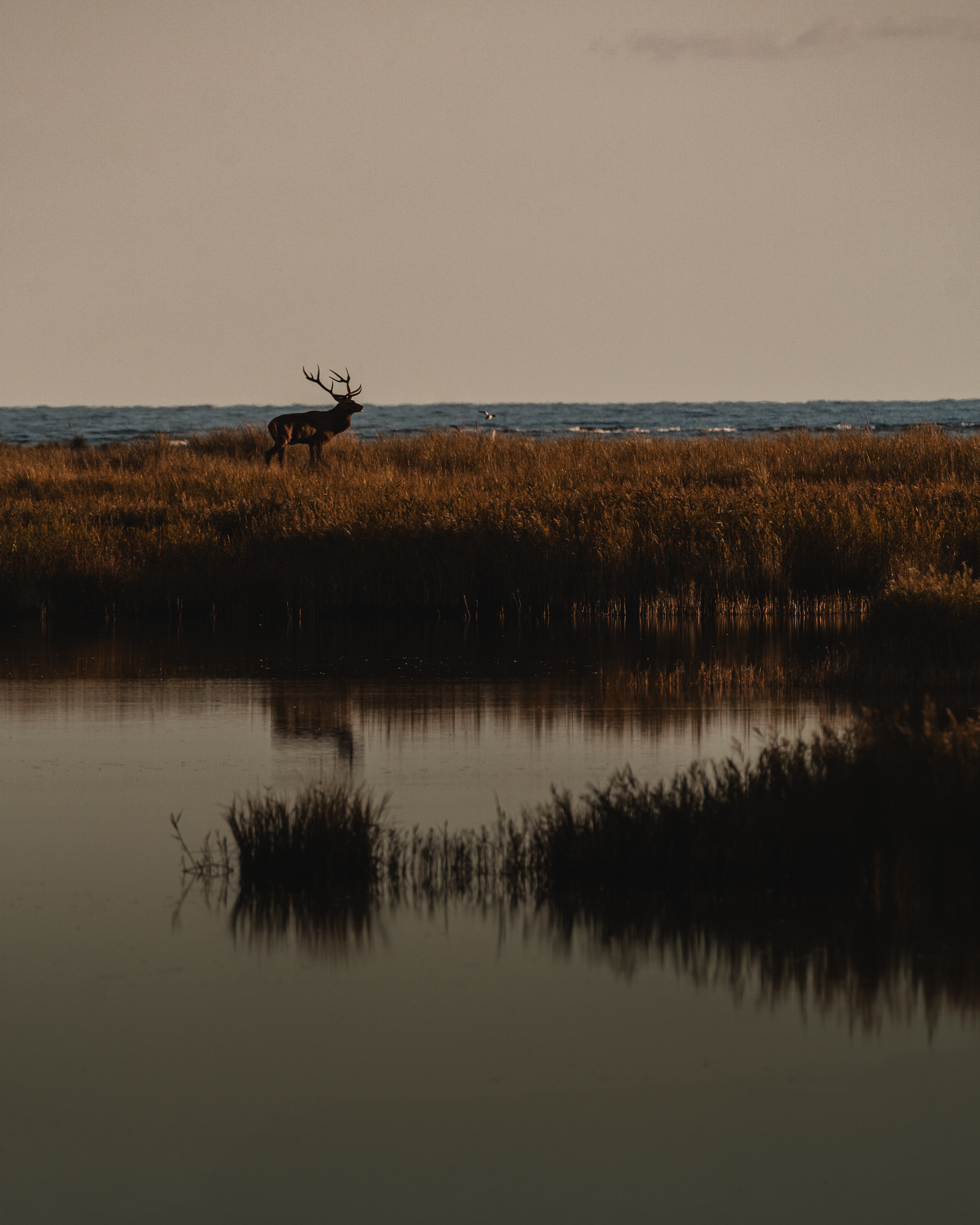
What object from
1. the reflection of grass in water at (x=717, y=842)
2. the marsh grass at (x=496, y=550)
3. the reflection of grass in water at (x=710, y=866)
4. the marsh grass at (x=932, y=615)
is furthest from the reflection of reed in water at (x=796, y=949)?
the marsh grass at (x=496, y=550)

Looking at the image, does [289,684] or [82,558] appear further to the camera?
[82,558]

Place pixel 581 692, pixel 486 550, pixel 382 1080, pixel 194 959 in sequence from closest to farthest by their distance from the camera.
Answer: pixel 382 1080
pixel 194 959
pixel 581 692
pixel 486 550

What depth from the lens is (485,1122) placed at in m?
5.34

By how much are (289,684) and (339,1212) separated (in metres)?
10.2

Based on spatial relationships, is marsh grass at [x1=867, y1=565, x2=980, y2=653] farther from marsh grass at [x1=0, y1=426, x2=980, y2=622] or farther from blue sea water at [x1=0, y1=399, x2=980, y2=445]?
blue sea water at [x1=0, y1=399, x2=980, y2=445]

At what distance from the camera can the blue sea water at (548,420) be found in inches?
2680

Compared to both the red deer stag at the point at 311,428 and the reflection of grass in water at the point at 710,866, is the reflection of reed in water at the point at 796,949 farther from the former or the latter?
the red deer stag at the point at 311,428

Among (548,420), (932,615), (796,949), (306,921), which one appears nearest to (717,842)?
(796,949)

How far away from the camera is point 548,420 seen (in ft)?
296

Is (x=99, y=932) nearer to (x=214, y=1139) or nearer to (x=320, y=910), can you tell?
(x=320, y=910)

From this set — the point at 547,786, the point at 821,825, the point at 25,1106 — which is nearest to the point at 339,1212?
the point at 25,1106

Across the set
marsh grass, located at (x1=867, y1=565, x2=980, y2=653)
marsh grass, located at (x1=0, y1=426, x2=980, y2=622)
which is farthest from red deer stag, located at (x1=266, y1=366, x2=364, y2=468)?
marsh grass, located at (x1=867, y1=565, x2=980, y2=653)

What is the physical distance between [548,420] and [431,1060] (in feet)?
279

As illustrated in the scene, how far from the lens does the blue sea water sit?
223 ft
